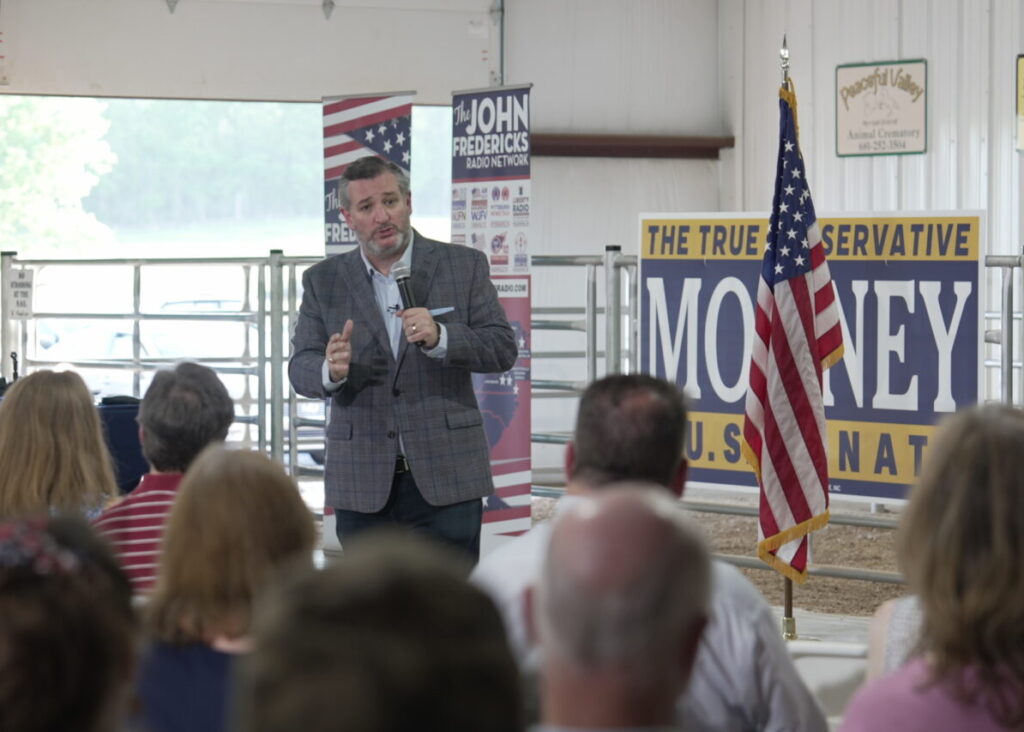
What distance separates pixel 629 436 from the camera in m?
2.18

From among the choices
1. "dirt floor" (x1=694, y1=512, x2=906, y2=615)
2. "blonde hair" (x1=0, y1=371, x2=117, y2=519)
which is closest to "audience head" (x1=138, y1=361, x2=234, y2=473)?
"blonde hair" (x1=0, y1=371, x2=117, y2=519)

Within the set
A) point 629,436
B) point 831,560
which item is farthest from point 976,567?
point 831,560

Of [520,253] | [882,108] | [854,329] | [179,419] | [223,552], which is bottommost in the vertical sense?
[223,552]

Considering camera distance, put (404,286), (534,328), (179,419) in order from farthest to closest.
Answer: (534,328)
(404,286)
(179,419)

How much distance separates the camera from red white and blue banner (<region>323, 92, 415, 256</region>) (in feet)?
22.0

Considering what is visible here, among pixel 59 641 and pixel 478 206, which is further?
pixel 478 206

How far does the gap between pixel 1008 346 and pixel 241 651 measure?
4.45 m

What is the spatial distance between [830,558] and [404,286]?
176 inches

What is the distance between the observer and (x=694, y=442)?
6031 mm

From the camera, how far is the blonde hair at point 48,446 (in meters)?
3.04

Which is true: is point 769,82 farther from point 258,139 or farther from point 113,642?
point 113,642

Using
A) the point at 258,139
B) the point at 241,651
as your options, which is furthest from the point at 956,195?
the point at 241,651

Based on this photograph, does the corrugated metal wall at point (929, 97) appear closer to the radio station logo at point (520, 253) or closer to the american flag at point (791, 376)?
the radio station logo at point (520, 253)

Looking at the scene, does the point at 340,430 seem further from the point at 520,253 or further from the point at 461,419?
the point at 520,253
